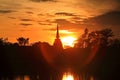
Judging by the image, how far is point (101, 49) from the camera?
111m

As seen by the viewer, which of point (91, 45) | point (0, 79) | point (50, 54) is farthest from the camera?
point (91, 45)

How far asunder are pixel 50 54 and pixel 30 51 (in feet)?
26.5

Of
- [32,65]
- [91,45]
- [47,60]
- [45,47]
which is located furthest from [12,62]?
[91,45]

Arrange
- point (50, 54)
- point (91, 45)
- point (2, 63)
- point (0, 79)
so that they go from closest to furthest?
point (0, 79)
point (2, 63)
point (50, 54)
point (91, 45)

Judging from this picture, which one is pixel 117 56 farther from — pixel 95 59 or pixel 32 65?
pixel 32 65

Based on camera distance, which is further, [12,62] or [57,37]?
[57,37]

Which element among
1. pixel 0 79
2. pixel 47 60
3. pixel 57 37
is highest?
pixel 57 37

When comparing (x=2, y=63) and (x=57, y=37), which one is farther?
(x=57, y=37)

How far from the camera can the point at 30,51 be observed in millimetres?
109625

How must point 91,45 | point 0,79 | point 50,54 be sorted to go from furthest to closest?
point 91,45
point 50,54
point 0,79

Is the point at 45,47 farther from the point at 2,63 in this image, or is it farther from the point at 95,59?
the point at 2,63

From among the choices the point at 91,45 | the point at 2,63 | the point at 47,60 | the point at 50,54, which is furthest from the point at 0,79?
the point at 91,45

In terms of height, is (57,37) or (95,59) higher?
(57,37)

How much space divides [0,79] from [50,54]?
5414 centimetres
